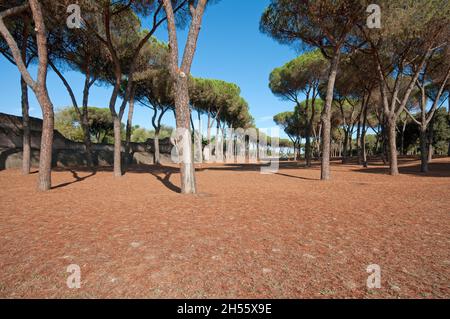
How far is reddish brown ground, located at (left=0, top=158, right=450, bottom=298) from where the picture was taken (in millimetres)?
2096

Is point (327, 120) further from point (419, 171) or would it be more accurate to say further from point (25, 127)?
point (25, 127)

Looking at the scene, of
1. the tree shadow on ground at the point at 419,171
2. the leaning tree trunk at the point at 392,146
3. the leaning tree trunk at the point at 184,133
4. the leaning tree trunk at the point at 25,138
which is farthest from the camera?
the tree shadow on ground at the point at 419,171

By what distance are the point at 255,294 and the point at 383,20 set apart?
13.1 meters

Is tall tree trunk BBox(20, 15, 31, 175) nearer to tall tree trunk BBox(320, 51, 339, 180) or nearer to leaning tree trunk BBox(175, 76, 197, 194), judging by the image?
leaning tree trunk BBox(175, 76, 197, 194)

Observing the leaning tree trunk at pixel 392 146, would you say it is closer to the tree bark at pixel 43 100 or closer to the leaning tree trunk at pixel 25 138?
the tree bark at pixel 43 100

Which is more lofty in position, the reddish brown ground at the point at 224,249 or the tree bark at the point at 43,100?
the tree bark at the point at 43,100

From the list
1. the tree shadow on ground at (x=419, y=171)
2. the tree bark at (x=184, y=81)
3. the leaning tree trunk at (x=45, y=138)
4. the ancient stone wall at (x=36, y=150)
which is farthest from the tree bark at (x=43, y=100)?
the tree shadow on ground at (x=419, y=171)

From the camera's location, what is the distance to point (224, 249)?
296 cm

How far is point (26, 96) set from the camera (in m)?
11.7

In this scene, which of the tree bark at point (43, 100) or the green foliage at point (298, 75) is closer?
the tree bark at point (43, 100)

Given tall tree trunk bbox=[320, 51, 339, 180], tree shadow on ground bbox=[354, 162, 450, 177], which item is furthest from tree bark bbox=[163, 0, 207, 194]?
tree shadow on ground bbox=[354, 162, 450, 177]

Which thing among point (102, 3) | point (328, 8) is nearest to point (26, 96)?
point (102, 3)

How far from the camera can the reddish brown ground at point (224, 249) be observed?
82.5 inches

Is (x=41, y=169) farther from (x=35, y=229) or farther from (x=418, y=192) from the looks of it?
(x=418, y=192)
